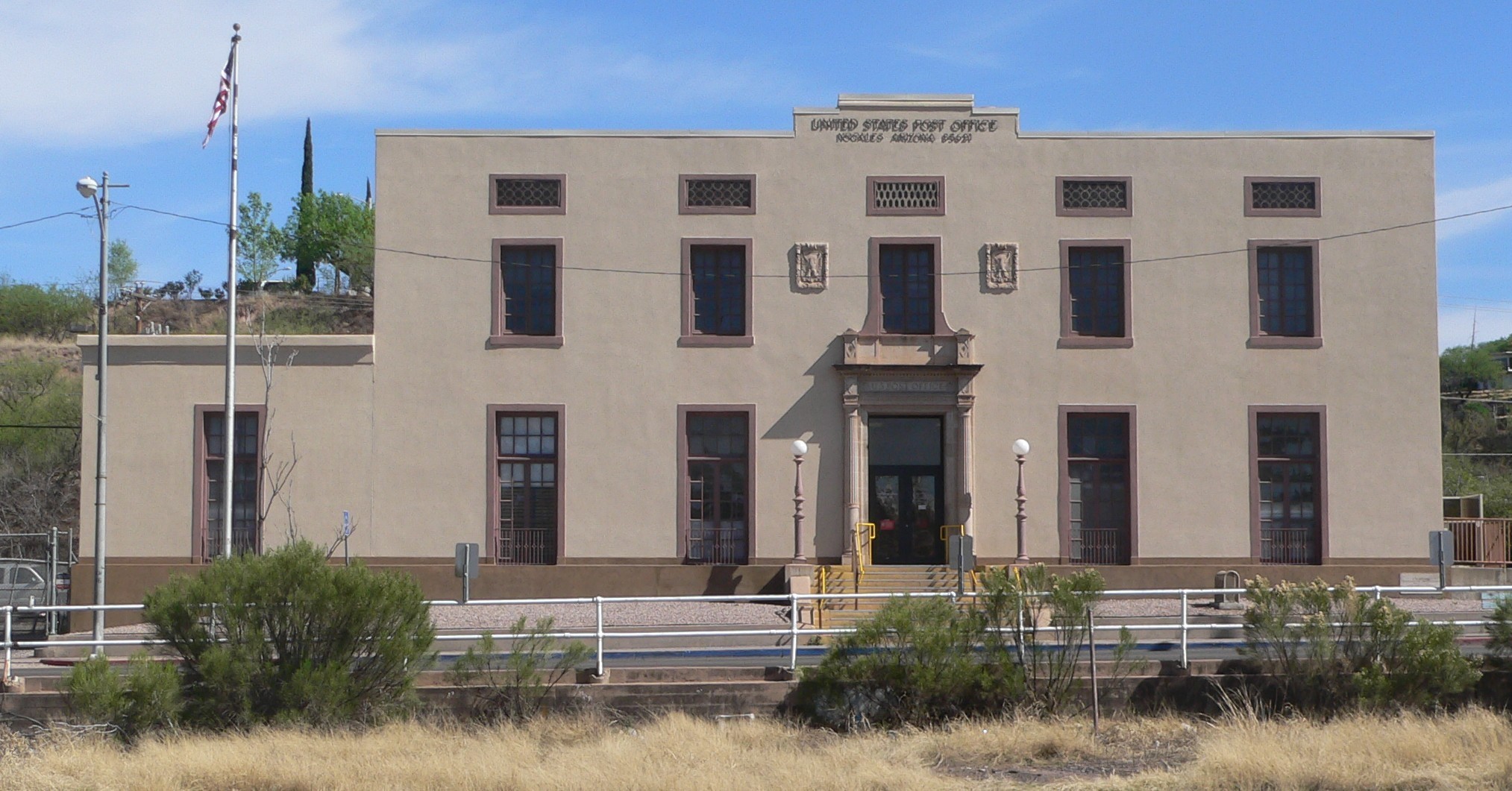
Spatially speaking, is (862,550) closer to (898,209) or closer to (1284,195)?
(898,209)

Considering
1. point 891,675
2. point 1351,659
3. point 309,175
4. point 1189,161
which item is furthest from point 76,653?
point 309,175

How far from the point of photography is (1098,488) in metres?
30.9

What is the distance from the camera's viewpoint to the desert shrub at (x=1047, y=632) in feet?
56.1

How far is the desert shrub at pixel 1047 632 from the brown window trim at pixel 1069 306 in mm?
14110

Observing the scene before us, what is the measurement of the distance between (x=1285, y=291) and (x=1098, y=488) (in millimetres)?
5646

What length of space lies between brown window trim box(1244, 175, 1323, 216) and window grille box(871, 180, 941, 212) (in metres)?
6.38

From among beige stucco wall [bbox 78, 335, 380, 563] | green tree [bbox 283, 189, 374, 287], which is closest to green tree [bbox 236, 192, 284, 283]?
green tree [bbox 283, 189, 374, 287]

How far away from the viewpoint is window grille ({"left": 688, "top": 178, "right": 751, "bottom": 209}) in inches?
1227

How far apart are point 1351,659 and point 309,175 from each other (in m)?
90.5

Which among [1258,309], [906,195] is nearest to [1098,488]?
[1258,309]

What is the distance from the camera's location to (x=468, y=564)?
27.4 m

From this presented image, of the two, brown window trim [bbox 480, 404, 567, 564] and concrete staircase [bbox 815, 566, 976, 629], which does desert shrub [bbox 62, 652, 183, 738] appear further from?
brown window trim [bbox 480, 404, 567, 564]

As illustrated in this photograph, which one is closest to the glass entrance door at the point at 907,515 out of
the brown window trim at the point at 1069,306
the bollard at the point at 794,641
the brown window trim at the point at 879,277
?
the brown window trim at the point at 879,277

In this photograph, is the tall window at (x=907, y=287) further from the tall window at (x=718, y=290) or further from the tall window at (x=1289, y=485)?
the tall window at (x=1289, y=485)
